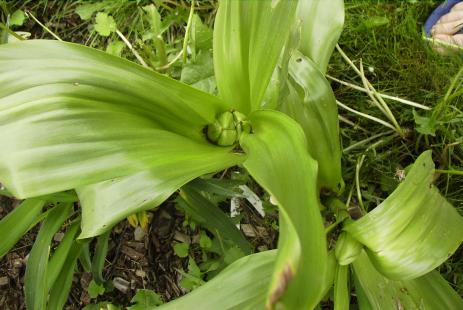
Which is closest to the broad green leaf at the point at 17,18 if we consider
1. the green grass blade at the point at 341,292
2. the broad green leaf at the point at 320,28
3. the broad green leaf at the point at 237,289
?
the broad green leaf at the point at 320,28

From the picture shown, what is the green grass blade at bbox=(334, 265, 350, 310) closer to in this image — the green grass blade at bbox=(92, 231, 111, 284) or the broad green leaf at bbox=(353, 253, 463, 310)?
the broad green leaf at bbox=(353, 253, 463, 310)

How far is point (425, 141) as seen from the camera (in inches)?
50.8

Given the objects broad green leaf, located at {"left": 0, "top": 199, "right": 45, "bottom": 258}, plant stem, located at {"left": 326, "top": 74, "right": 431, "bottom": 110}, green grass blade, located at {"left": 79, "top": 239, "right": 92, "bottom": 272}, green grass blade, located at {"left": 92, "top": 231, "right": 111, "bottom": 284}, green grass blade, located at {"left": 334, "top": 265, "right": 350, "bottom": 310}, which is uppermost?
plant stem, located at {"left": 326, "top": 74, "right": 431, "bottom": 110}

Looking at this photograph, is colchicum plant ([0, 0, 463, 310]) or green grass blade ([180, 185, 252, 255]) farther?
green grass blade ([180, 185, 252, 255])

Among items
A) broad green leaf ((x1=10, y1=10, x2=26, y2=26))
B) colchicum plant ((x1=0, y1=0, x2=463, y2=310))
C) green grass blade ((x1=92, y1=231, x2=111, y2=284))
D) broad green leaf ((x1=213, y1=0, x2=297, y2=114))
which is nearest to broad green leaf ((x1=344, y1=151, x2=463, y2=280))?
colchicum plant ((x1=0, y1=0, x2=463, y2=310))

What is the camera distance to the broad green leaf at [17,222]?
104cm

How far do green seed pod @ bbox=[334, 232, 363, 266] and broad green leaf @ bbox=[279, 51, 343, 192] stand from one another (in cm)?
15

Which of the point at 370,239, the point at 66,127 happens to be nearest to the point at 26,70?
the point at 66,127

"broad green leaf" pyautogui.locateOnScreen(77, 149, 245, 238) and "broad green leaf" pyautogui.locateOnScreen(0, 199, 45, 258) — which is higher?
"broad green leaf" pyautogui.locateOnScreen(77, 149, 245, 238)

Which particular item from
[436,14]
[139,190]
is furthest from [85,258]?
[436,14]

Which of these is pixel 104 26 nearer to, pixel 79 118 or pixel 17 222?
pixel 17 222

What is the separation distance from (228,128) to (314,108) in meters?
0.18

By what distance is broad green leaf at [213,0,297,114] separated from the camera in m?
0.80

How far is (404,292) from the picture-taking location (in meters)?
0.91
